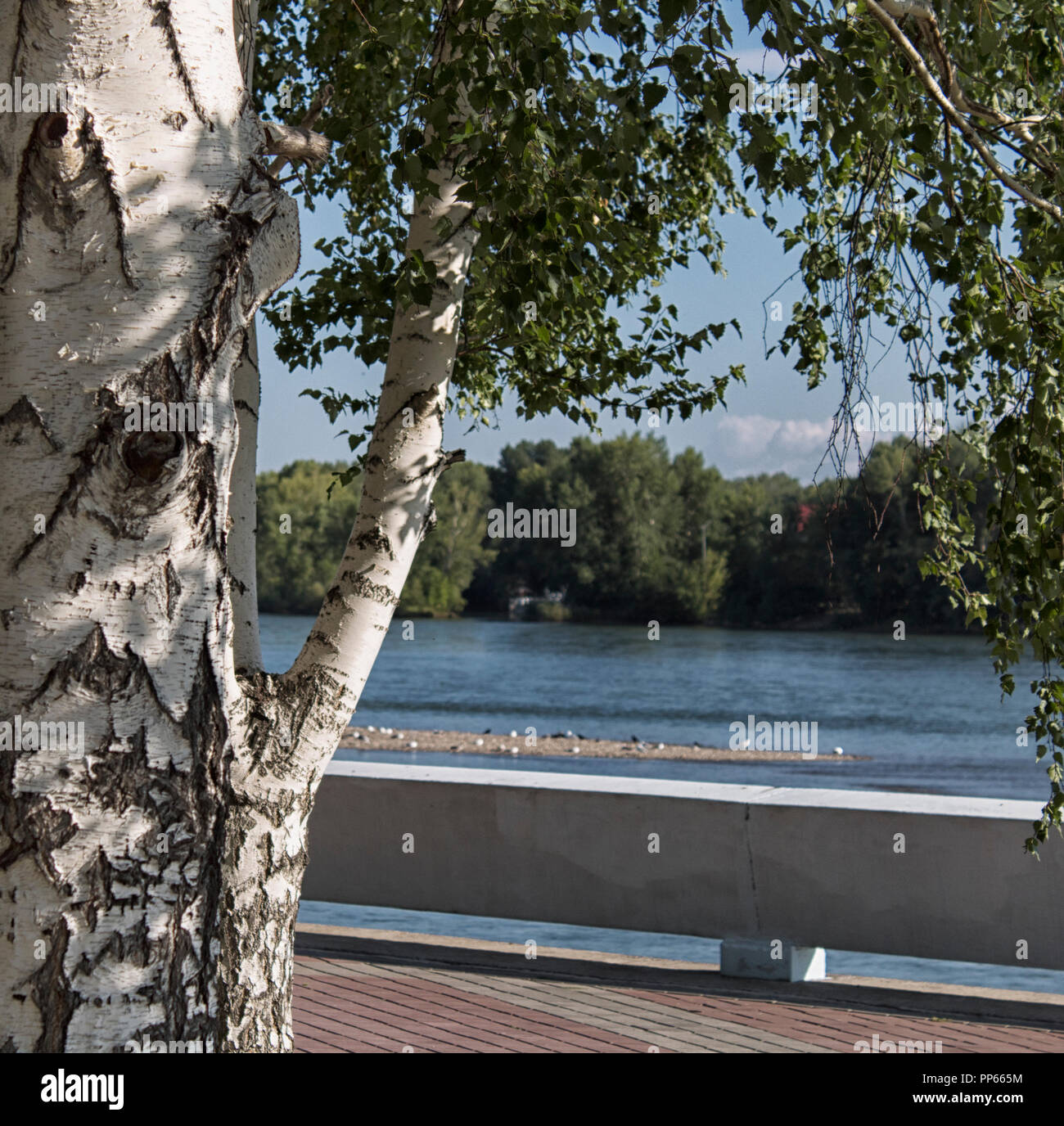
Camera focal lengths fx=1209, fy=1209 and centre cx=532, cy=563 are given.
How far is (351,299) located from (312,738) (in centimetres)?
259

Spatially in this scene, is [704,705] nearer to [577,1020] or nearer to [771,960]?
[771,960]

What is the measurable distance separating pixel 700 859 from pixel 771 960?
1.90 ft

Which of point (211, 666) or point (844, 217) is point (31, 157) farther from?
point (844, 217)

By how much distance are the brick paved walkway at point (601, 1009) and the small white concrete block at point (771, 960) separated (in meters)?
0.06

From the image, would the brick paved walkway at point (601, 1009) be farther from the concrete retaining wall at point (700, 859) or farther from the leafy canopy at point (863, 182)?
the leafy canopy at point (863, 182)

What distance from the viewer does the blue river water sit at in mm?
9062

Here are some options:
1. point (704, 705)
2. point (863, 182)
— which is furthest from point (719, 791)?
point (704, 705)

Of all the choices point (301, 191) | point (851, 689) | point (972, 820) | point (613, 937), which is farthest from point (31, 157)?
point (851, 689)

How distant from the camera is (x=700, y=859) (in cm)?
607

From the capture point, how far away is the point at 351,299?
199 inches

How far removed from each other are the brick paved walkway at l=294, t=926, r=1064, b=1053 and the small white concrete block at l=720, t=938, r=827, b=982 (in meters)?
0.06

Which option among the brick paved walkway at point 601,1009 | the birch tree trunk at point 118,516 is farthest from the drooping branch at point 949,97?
the brick paved walkway at point 601,1009

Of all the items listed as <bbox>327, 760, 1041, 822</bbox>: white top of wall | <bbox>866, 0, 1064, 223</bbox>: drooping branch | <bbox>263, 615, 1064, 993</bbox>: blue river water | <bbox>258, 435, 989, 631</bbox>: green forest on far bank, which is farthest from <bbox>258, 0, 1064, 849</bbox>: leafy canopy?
<bbox>258, 435, 989, 631</bbox>: green forest on far bank

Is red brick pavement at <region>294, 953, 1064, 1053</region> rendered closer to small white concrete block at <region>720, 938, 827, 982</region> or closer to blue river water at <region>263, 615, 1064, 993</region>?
small white concrete block at <region>720, 938, 827, 982</region>
